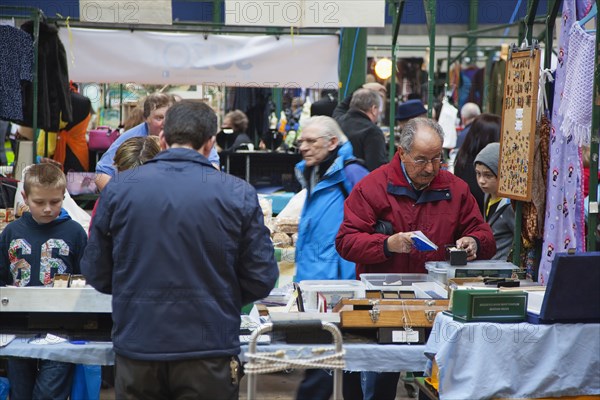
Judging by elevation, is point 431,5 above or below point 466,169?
above

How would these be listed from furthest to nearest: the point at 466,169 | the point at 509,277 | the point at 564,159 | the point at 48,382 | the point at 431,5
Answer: the point at 431,5
the point at 466,169
the point at 564,159
the point at 509,277
the point at 48,382

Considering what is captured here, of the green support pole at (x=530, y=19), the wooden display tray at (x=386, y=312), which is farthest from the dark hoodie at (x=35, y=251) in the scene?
the green support pole at (x=530, y=19)

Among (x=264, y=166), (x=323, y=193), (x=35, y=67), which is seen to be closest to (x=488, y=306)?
(x=323, y=193)

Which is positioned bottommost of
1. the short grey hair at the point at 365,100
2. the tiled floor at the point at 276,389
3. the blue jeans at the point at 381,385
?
the tiled floor at the point at 276,389

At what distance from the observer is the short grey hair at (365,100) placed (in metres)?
7.20

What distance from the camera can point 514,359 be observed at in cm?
350

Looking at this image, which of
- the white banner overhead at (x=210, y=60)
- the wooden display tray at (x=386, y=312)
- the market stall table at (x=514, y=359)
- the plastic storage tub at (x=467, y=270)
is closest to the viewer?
the market stall table at (x=514, y=359)

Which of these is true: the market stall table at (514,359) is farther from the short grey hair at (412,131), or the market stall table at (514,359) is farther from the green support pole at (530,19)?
the green support pole at (530,19)

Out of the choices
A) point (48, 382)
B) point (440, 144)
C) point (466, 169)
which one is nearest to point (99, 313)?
point (48, 382)

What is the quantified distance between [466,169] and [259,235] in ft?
10.4

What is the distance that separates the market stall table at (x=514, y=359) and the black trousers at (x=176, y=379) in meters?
0.91

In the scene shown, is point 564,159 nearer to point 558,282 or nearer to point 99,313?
point 558,282

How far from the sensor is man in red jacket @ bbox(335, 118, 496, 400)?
13.6ft

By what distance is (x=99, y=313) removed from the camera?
372 cm
